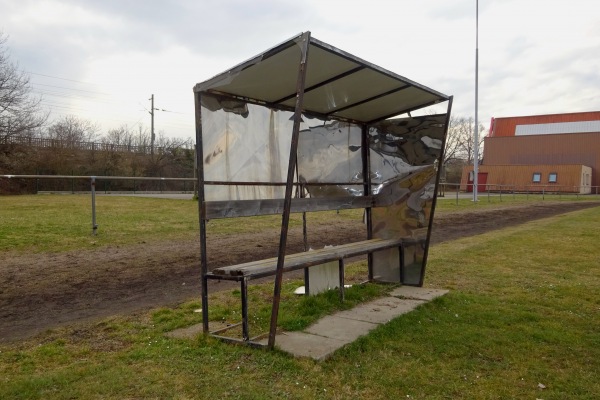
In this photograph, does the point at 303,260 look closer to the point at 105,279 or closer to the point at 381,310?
the point at 381,310

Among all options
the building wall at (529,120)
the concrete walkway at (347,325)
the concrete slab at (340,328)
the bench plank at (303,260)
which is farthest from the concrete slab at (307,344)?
the building wall at (529,120)

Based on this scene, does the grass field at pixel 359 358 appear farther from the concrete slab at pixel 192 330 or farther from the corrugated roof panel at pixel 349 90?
the corrugated roof panel at pixel 349 90

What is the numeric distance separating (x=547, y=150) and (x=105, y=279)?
63.9 meters

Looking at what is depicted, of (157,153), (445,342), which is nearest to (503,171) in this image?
(157,153)

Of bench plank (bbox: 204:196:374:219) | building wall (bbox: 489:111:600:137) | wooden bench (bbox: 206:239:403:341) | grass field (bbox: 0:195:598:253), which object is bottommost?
grass field (bbox: 0:195:598:253)

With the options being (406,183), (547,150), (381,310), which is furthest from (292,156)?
(547,150)

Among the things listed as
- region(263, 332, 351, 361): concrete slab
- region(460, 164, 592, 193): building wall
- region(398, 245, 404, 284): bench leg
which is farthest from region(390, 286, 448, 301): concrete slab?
region(460, 164, 592, 193): building wall

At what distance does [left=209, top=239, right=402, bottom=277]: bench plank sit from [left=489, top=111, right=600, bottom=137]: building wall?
66880 mm

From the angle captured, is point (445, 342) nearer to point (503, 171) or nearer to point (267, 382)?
point (267, 382)

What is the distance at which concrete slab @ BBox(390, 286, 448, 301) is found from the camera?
5880 mm

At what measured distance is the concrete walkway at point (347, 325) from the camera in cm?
409

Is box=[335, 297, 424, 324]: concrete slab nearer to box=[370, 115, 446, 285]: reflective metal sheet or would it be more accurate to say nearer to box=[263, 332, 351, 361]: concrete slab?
box=[263, 332, 351, 361]: concrete slab

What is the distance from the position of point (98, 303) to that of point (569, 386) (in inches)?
180

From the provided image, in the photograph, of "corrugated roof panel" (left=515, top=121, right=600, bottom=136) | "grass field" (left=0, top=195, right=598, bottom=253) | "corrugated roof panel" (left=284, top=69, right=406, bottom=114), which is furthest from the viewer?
"corrugated roof panel" (left=515, top=121, right=600, bottom=136)
